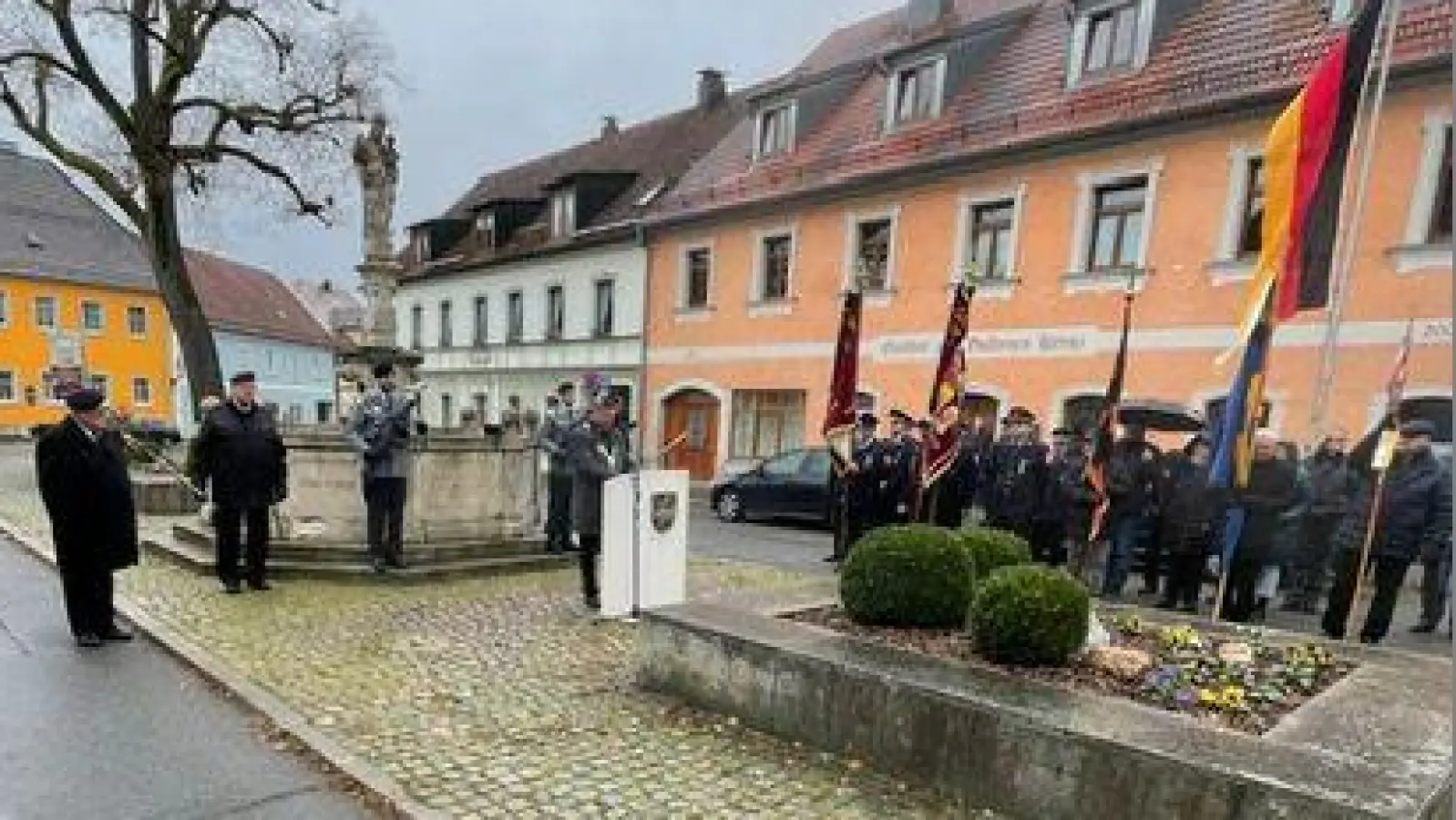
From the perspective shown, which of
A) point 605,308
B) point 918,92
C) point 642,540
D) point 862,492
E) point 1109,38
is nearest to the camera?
point 642,540

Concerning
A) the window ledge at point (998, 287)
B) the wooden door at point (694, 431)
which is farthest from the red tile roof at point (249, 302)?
the window ledge at point (998, 287)

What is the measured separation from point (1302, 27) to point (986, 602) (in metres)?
12.6

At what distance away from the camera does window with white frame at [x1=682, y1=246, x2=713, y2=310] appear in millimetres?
22047

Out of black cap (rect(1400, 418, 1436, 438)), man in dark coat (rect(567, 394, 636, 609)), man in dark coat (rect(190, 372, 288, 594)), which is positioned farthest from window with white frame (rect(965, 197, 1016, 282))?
man in dark coat (rect(190, 372, 288, 594))

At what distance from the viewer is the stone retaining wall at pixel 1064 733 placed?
3.36 metres

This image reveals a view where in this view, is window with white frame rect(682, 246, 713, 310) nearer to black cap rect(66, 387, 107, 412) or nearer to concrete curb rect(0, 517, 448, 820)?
concrete curb rect(0, 517, 448, 820)

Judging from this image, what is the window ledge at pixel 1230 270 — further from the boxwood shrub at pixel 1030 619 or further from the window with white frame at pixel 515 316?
the window with white frame at pixel 515 316

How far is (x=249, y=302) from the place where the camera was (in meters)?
53.2

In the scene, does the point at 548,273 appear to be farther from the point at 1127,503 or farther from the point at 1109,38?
the point at 1127,503

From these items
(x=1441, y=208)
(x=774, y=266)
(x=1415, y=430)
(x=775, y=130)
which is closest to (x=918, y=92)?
(x=775, y=130)

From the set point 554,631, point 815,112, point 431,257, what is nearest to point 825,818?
point 554,631

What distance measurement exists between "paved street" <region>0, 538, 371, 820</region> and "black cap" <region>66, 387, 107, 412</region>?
5.10 feet

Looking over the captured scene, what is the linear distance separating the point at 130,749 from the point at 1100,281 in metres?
13.8

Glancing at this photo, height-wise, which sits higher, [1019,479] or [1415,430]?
[1415,430]
